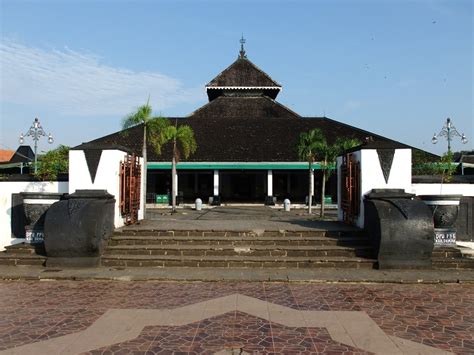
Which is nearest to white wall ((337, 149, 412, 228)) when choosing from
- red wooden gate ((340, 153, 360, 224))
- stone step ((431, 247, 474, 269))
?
red wooden gate ((340, 153, 360, 224))

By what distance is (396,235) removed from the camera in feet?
26.8

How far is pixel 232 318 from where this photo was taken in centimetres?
541

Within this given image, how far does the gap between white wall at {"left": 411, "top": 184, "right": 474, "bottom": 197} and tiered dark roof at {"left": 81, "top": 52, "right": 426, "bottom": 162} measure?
658 inches

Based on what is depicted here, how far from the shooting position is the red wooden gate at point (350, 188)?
33.3ft

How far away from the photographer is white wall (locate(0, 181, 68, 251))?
34.0 feet

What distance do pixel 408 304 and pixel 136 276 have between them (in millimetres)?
4474

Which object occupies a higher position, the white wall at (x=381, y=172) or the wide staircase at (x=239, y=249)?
the white wall at (x=381, y=172)

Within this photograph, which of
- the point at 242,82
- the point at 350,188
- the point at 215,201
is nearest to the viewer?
the point at 350,188

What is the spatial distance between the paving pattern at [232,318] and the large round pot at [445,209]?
2.21 m

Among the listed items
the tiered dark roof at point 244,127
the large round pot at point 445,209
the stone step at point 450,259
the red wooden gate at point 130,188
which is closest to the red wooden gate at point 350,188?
the large round pot at point 445,209

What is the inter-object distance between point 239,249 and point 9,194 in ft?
20.3

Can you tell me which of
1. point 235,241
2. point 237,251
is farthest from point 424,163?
point 237,251

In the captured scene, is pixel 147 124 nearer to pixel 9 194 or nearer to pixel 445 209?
pixel 9 194

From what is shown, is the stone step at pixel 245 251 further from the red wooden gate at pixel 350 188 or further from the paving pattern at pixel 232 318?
the red wooden gate at pixel 350 188
